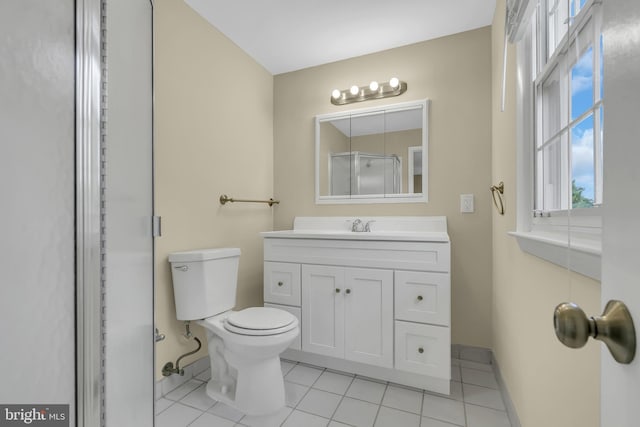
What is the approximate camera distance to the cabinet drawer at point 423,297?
1608 millimetres

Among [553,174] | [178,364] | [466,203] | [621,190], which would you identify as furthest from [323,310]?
[621,190]

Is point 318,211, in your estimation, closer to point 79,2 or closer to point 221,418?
point 221,418

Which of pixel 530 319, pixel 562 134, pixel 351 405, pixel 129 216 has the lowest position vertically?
pixel 351 405

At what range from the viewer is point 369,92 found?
7.58 feet

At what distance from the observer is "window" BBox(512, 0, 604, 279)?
2.31 feet

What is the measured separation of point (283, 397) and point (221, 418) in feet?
1.03

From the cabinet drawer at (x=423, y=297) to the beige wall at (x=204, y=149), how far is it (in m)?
1.21

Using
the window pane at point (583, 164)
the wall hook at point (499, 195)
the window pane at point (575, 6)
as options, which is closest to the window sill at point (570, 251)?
the window pane at point (583, 164)

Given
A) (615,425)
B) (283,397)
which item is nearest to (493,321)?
(283,397)

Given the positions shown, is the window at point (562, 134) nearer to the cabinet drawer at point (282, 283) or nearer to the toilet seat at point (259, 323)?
the toilet seat at point (259, 323)

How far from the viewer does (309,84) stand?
255 centimetres

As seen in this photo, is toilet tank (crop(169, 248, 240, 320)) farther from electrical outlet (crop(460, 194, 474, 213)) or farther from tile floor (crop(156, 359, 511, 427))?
electrical outlet (crop(460, 194, 474, 213))

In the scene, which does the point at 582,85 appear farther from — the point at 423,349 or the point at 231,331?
the point at 231,331

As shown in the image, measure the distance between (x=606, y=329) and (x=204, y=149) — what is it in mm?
2027
